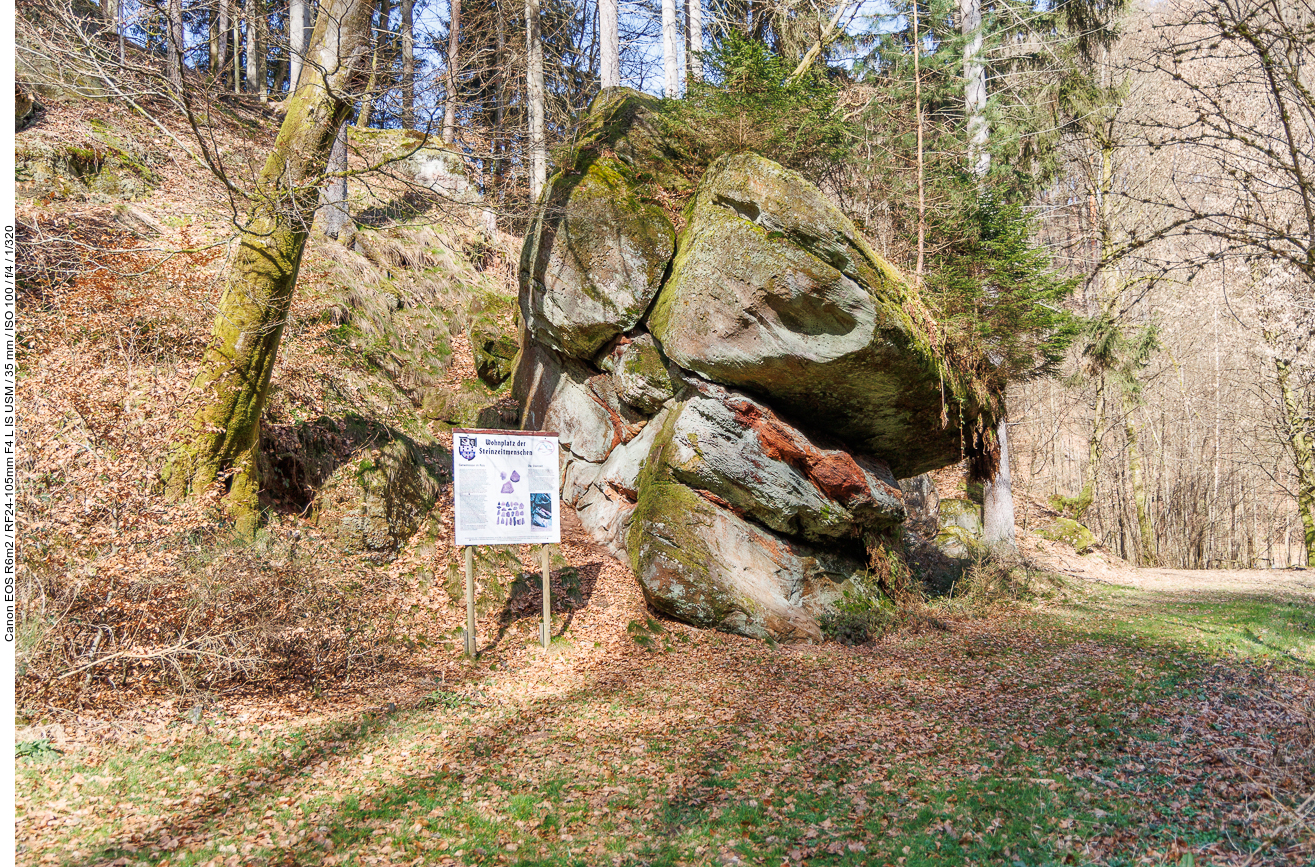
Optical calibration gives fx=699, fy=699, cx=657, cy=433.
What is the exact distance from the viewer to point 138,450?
6434 mm

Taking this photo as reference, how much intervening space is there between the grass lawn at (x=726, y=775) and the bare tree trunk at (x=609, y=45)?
12.3 meters

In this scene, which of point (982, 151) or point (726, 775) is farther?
point (982, 151)

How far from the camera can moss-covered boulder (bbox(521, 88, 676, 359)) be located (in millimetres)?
10453

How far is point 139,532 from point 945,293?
11373mm

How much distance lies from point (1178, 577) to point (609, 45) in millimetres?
17518

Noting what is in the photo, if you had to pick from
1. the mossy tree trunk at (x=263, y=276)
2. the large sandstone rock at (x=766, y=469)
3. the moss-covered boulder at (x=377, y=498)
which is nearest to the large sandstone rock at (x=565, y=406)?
the large sandstone rock at (x=766, y=469)

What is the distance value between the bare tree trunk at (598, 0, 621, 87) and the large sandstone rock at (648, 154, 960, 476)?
245 inches

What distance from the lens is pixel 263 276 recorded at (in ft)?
25.3

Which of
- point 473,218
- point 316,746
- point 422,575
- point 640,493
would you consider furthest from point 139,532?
point 473,218

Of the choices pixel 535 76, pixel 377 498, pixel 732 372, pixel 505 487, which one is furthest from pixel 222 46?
pixel 732 372

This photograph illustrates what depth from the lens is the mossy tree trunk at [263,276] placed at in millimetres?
7406

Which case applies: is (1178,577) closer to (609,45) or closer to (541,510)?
(541,510)

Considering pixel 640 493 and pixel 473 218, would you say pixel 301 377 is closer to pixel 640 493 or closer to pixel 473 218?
pixel 640 493

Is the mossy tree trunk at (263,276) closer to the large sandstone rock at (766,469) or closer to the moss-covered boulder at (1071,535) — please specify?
the large sandstone rock at (766,469)
